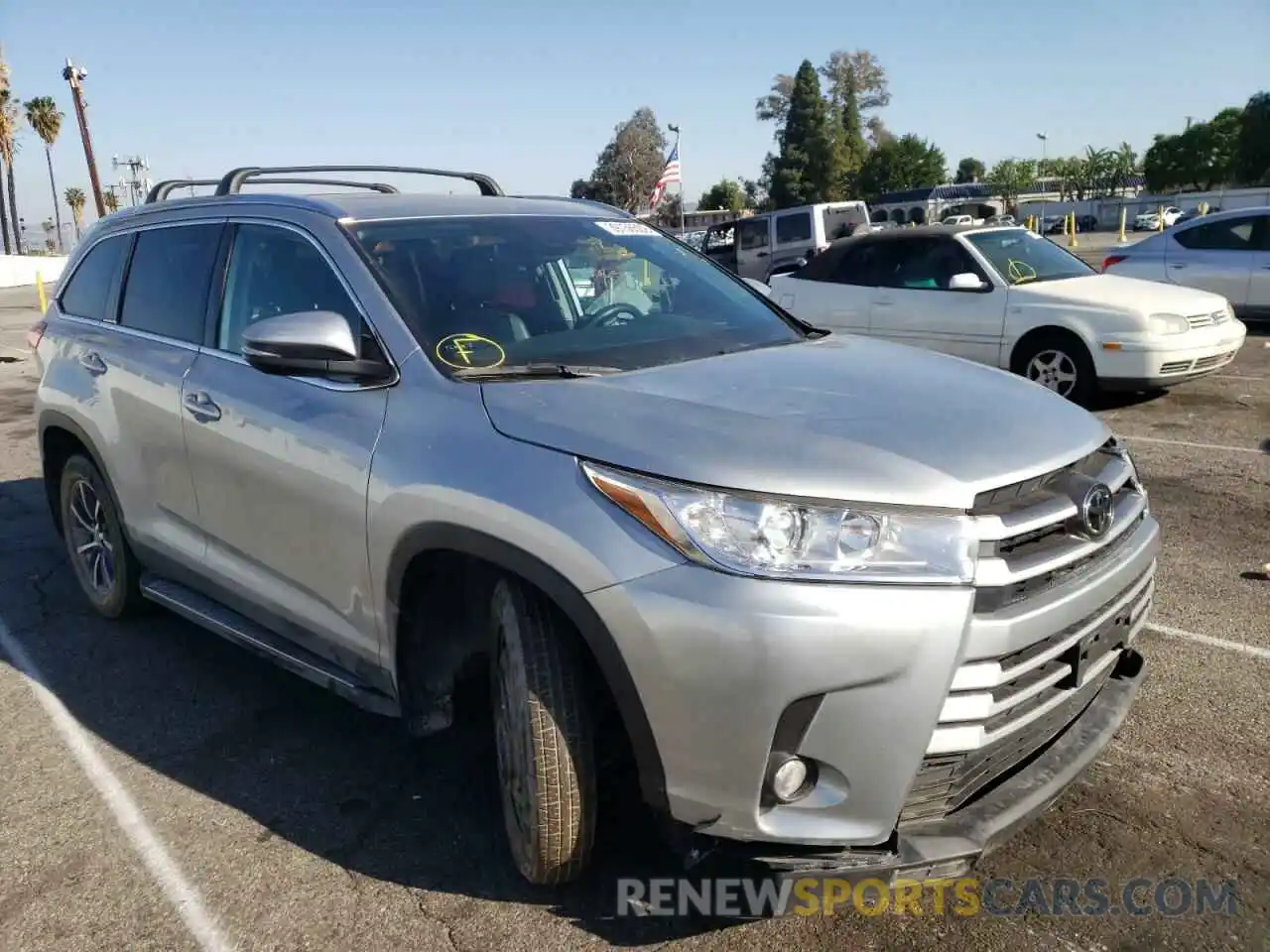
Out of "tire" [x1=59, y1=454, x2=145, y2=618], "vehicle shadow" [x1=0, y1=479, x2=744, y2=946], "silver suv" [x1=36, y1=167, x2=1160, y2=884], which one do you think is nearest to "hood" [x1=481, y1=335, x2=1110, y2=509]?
"silver suv" [x1=36, y1=167, x2=1160, y2=884]

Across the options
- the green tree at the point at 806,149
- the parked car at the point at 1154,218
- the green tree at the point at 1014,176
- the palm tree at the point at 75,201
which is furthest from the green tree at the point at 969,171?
the palm tree at the point at 75,201

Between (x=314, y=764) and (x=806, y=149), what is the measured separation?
8807 cm

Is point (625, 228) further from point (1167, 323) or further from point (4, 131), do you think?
point (4, 131)

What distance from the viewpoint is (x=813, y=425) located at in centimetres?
246

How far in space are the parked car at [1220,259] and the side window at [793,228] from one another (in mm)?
7400

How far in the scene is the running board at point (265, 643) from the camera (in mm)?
3084

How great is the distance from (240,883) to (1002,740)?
2.06 m

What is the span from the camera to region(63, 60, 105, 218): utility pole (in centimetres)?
3281

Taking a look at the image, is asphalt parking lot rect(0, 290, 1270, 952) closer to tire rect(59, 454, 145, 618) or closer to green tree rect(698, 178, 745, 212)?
tire rect(59, 454, 145, 618)

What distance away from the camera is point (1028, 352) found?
884cm

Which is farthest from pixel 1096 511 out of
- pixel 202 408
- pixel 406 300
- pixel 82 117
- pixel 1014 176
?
pixel 1014 176

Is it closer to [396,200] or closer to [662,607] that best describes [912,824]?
[662,607]

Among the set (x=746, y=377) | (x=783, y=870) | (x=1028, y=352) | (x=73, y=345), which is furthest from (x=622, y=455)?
(x=1028, y=352)

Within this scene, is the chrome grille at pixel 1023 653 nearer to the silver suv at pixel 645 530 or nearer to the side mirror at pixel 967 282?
the silver suv at pixel 645 530
